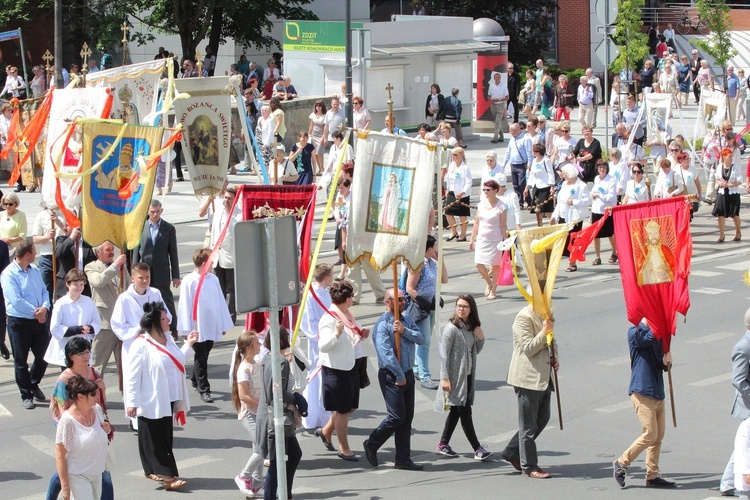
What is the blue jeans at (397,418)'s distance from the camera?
11094 mm

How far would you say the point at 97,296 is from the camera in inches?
516

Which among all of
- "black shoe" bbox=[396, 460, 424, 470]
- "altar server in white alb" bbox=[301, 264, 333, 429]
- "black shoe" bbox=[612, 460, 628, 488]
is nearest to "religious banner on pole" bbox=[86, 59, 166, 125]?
"altar server in white alb" bbox=[301, 264, 333, 429]

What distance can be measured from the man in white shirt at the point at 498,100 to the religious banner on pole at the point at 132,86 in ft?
59.2

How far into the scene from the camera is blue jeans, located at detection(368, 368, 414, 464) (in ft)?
36.4

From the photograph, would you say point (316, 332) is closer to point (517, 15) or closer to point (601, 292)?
point (601, 292)

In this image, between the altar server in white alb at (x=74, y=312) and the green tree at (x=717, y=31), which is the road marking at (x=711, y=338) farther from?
the green tree at (x=717, y=31)

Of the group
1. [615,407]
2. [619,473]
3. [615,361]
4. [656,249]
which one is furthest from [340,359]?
[615,361]

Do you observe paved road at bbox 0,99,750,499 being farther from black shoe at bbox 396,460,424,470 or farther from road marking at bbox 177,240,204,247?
road marking at bbox 177,240,204,247

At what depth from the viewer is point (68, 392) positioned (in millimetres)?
8914

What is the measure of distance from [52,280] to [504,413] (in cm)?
568

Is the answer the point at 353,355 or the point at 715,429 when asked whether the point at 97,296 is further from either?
the point at 715,429

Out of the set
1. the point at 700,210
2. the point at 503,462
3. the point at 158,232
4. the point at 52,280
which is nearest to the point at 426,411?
the point at 503,462

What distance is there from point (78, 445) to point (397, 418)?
3.16 metres

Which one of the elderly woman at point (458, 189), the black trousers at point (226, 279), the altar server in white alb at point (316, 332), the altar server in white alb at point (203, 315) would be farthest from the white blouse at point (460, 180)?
the altar server in white alb at point (316, 332)
